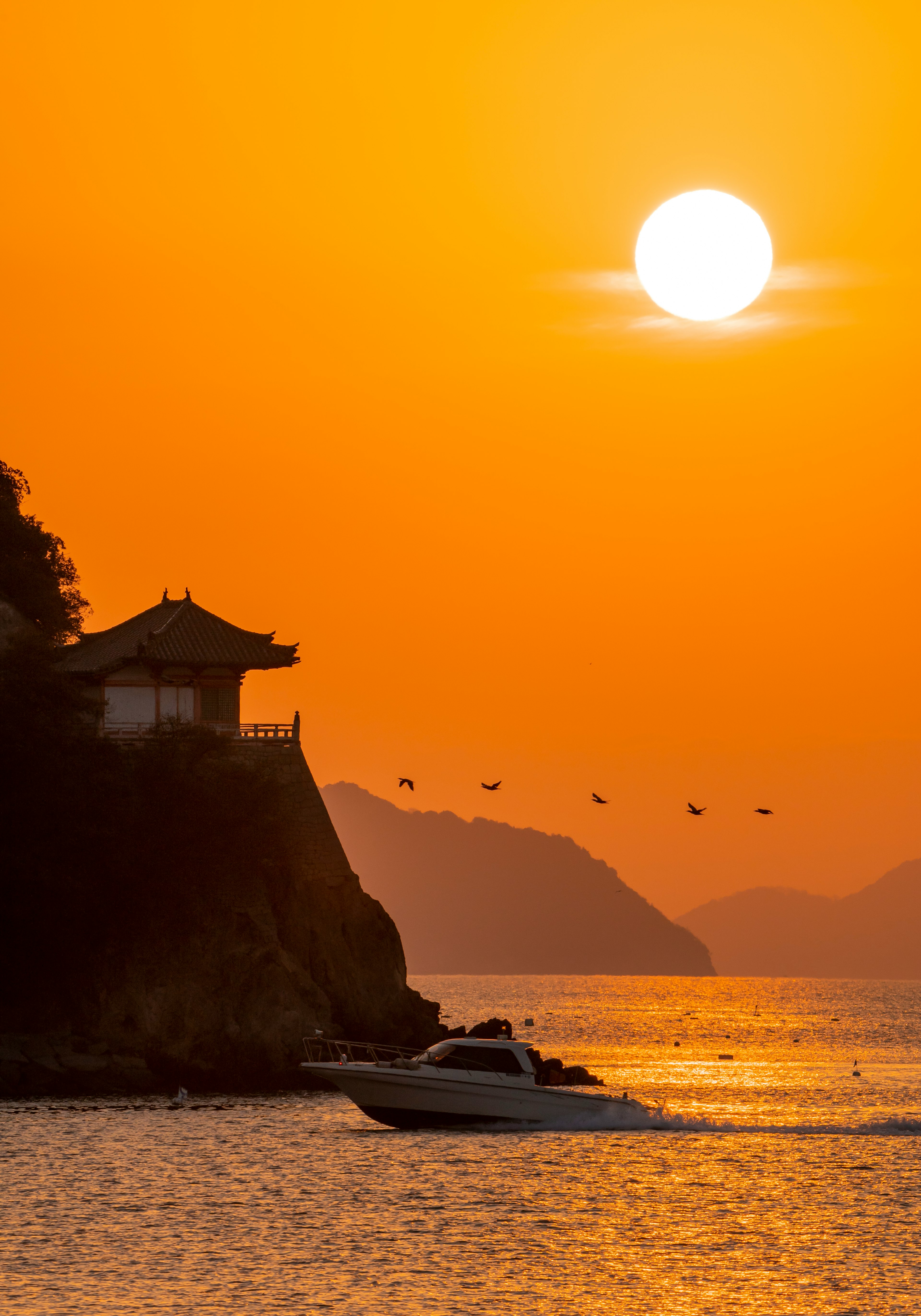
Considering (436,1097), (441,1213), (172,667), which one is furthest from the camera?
(172,667)

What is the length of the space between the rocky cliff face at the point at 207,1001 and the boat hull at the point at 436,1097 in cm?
1141

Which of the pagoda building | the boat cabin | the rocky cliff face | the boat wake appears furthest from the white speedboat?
the pagoda building

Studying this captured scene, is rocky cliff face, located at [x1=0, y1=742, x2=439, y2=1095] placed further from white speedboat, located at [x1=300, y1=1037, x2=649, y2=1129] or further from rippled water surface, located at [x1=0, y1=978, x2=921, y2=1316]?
white speedboat, located at [x1=300, y1=1037, x2=649, y2=1129]

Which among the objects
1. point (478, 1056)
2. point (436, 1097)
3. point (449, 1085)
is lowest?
point (436, 1097)

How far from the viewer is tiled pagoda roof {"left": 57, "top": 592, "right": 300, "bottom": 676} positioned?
61.4 meters

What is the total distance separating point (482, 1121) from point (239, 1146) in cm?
656

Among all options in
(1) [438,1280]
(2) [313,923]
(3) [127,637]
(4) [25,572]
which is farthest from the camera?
(4) [25,572]

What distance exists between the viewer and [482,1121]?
140 ft

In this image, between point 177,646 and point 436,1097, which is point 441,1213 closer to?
point 436,1097

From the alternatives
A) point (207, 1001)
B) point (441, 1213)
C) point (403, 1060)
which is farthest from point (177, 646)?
point (441, 1213)

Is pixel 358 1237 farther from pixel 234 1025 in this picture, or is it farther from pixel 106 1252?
pixel 234 1025

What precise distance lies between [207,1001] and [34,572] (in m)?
28.8

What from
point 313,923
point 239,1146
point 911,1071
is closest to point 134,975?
point 313,923

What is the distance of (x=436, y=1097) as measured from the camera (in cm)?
4234
